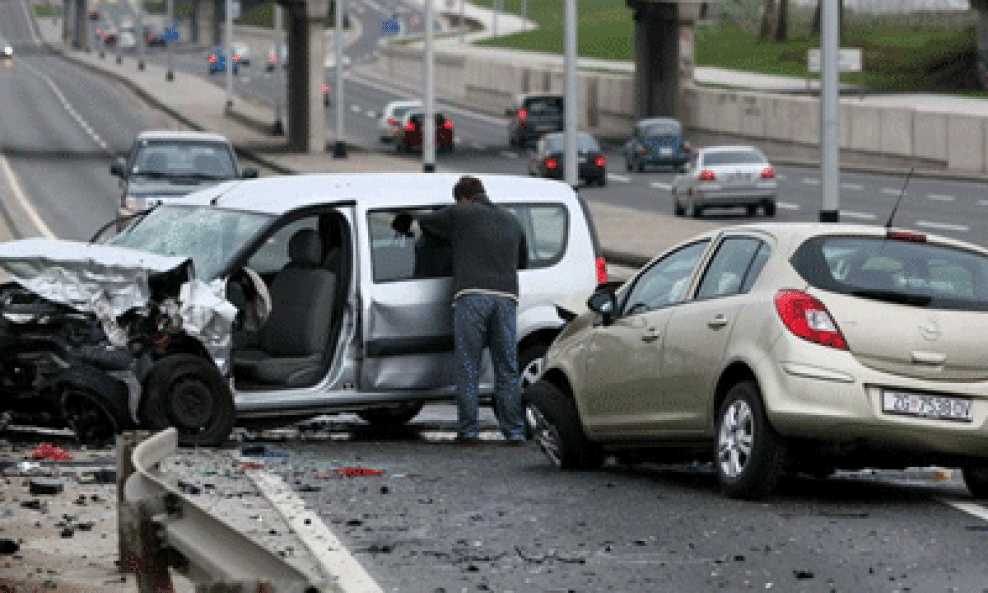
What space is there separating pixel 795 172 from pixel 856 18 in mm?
44733

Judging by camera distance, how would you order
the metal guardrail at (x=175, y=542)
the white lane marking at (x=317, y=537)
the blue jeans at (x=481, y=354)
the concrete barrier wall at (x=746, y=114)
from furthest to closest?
the concrete barrier wall at (x=746, y=114)
the blue jeans at (x=481, y=354)
the white lane marking at (x=317, y=537)
the metal guardrail at (x=175, y=542)

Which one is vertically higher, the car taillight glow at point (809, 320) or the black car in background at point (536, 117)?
the car taillight glow at point (809, 320)

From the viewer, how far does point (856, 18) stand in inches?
4505

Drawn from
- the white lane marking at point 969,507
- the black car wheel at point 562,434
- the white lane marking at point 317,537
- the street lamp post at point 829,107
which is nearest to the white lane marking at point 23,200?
the street lamp post at point 829,107

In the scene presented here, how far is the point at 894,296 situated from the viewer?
11.9m

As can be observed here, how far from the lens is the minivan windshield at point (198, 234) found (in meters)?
15.4

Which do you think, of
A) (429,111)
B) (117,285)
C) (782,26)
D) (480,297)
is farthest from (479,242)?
(782,26)

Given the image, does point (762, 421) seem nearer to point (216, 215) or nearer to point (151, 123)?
A: point (216, 215)

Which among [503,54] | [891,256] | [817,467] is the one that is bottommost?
[503,54]

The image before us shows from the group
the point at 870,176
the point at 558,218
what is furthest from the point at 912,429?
the point at 870,176

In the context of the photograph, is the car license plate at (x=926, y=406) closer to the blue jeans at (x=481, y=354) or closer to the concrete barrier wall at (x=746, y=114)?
the blue jeans at (x=481, y=354)

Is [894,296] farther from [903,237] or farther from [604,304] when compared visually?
[604,304]

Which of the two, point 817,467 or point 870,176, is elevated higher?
point 817,467

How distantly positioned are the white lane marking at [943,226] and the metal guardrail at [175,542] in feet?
119
